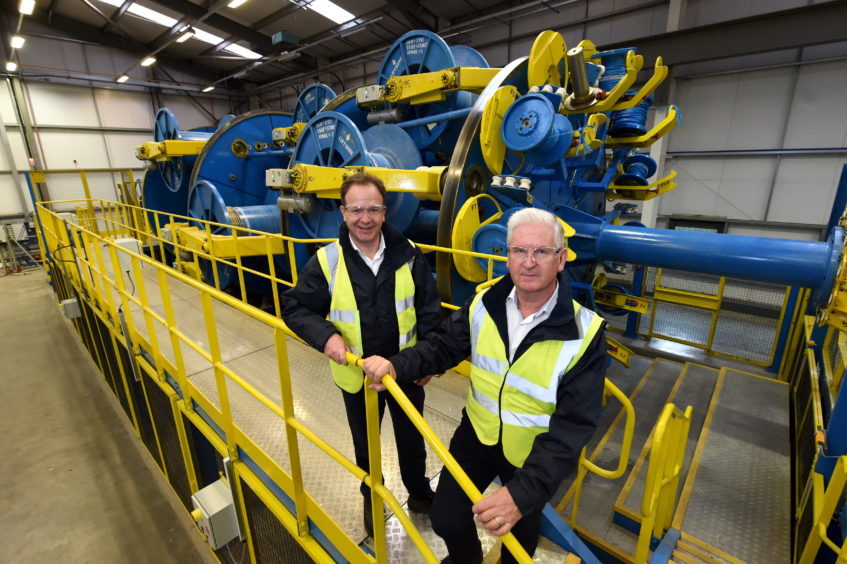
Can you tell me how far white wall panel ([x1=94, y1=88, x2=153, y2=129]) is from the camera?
16.0 metres

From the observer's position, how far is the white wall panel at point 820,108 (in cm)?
824

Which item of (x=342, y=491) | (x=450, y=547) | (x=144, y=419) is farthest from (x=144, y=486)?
(x=450, y=547)

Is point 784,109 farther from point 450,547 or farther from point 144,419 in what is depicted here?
point 144,419

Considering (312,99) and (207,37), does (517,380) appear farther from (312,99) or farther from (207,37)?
(207,37)

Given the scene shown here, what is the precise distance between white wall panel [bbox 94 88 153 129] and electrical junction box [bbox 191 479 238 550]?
19.6 meters

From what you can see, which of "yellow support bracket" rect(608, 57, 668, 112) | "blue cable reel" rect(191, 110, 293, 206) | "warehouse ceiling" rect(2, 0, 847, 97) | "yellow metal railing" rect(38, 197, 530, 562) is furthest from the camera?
"warehouse ceiling" rect(2, 0, 847, 97)

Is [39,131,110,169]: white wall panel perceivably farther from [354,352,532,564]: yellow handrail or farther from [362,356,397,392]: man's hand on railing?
[354,352,532,564]: yellow handrail

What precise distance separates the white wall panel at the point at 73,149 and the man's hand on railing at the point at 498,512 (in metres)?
20.5

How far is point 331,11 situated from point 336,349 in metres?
13.7

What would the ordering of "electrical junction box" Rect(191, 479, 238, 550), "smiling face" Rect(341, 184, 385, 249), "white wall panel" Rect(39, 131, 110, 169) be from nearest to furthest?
"smiling face" Rect(341, 184, 385, 249), "electrical junction box" Rect(191, 479, 238, 550), "white wall panel" Rect(39, 131, 110, 169)

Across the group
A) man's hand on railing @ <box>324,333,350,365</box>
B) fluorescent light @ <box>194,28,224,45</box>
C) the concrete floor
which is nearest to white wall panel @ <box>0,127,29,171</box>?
fluorescent light @ <box>194,28,224,45</box>

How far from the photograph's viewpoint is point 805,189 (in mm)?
9094

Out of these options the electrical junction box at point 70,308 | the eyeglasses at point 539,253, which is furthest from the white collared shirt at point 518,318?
the electrical junction box at point 70,308

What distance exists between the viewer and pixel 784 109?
8898 mm
